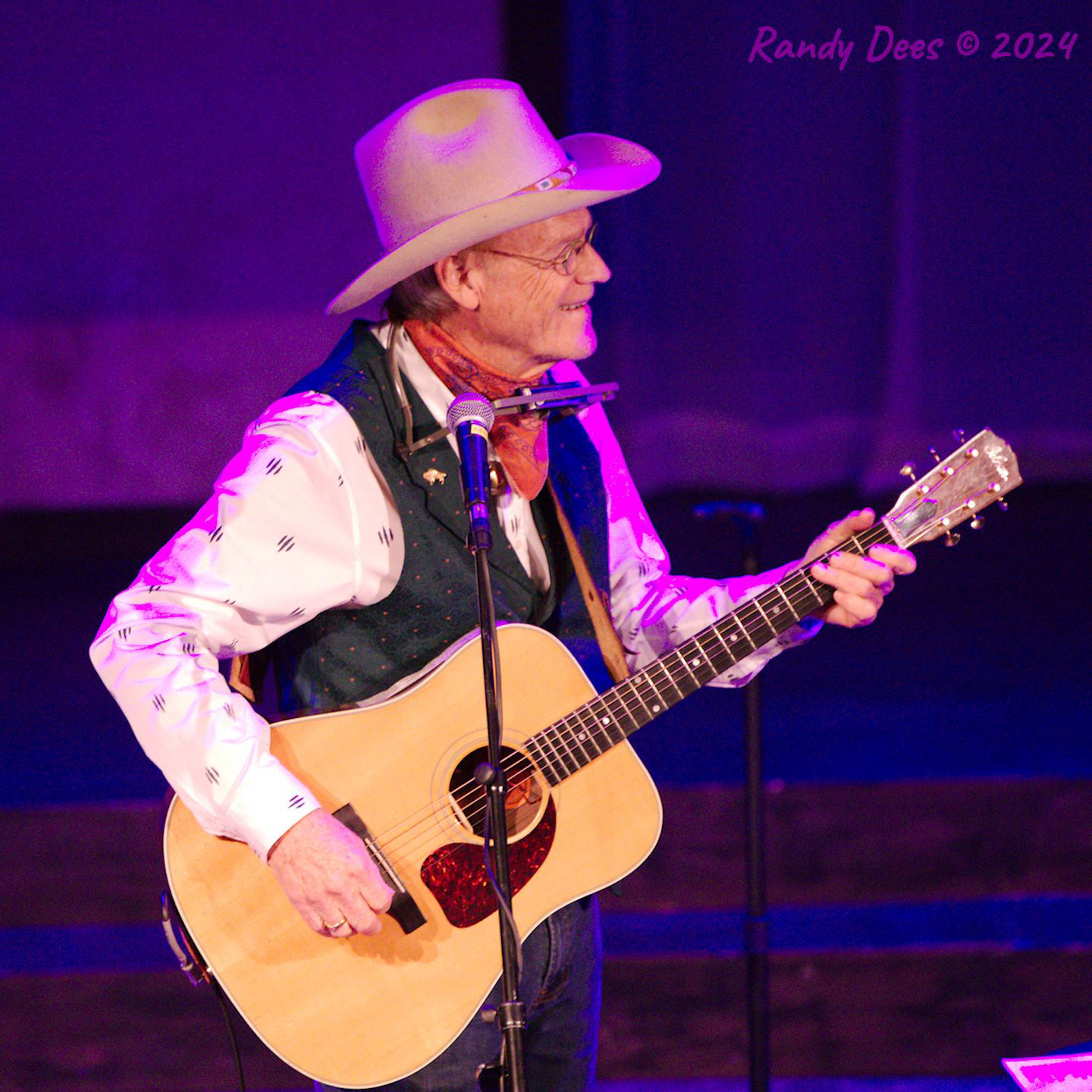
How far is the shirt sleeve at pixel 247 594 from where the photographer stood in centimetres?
204

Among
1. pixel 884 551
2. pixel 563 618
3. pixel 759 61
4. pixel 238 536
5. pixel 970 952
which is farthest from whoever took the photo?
pixel 759 61

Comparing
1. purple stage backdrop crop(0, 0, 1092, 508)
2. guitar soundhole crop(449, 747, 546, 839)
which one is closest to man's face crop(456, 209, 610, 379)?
guitar soundhole crop(449, 747, 546, 839)

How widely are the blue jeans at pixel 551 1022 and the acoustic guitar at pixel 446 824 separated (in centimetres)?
5

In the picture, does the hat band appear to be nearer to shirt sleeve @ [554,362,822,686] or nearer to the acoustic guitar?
shirt sleeve @ [554,362,822,686]

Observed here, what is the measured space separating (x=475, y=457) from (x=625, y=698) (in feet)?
1.90

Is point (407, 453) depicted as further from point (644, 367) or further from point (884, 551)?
point (644, 367)

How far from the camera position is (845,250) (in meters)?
6.99

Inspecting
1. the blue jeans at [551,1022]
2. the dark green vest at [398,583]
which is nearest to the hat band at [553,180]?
the dark green vest at [398,583]

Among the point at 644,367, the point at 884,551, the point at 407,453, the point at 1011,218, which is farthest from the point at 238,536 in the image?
the point at 1011,218

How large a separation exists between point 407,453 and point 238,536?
0.32m

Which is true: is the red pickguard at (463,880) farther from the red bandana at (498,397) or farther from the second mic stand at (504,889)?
the red bandana at (498,397)

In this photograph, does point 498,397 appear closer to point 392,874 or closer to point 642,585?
point 642,585

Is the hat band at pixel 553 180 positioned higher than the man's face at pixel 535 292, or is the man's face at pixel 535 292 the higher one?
the hat band at pixel 553 180

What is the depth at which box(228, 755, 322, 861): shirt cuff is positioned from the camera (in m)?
2.02
